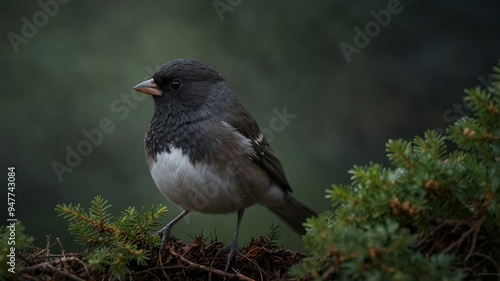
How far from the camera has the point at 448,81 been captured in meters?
4.26

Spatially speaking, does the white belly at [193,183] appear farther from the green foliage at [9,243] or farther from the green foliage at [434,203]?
the green foliage at [434,203]

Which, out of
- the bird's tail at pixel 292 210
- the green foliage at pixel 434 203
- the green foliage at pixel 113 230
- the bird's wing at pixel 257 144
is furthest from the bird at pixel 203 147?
the green foliage at pixel 434 203

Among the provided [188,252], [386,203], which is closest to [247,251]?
[188,252]

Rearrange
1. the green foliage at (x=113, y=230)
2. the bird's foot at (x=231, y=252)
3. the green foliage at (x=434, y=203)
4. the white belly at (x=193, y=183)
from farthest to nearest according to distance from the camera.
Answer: the white belly at (x=193, y=183), the bird's foot at (x=231, y=252), the green foliage at (x=113, y=230), the green foliage at (x=434, y=203)

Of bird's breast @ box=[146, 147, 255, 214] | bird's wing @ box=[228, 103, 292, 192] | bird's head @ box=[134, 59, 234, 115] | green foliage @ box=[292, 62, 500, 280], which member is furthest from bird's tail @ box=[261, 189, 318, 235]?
green foliage @ box=[292, 62, 500, 280]

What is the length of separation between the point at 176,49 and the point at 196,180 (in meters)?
1.86

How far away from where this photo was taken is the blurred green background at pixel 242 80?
4008 mm

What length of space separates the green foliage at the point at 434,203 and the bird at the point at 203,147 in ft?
3.78

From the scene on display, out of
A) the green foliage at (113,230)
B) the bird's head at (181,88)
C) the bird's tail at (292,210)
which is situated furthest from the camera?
the bird's tail at (292,210)

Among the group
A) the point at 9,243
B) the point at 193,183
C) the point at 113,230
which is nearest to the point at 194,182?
the point at 193,183

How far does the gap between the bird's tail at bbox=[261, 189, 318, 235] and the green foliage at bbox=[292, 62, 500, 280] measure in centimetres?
184

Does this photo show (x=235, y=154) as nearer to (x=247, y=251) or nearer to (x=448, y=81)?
(x=247, y=251)

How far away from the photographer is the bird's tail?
11.4ft

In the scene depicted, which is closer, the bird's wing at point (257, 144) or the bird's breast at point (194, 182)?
the bird's breast at point (194, 182)
